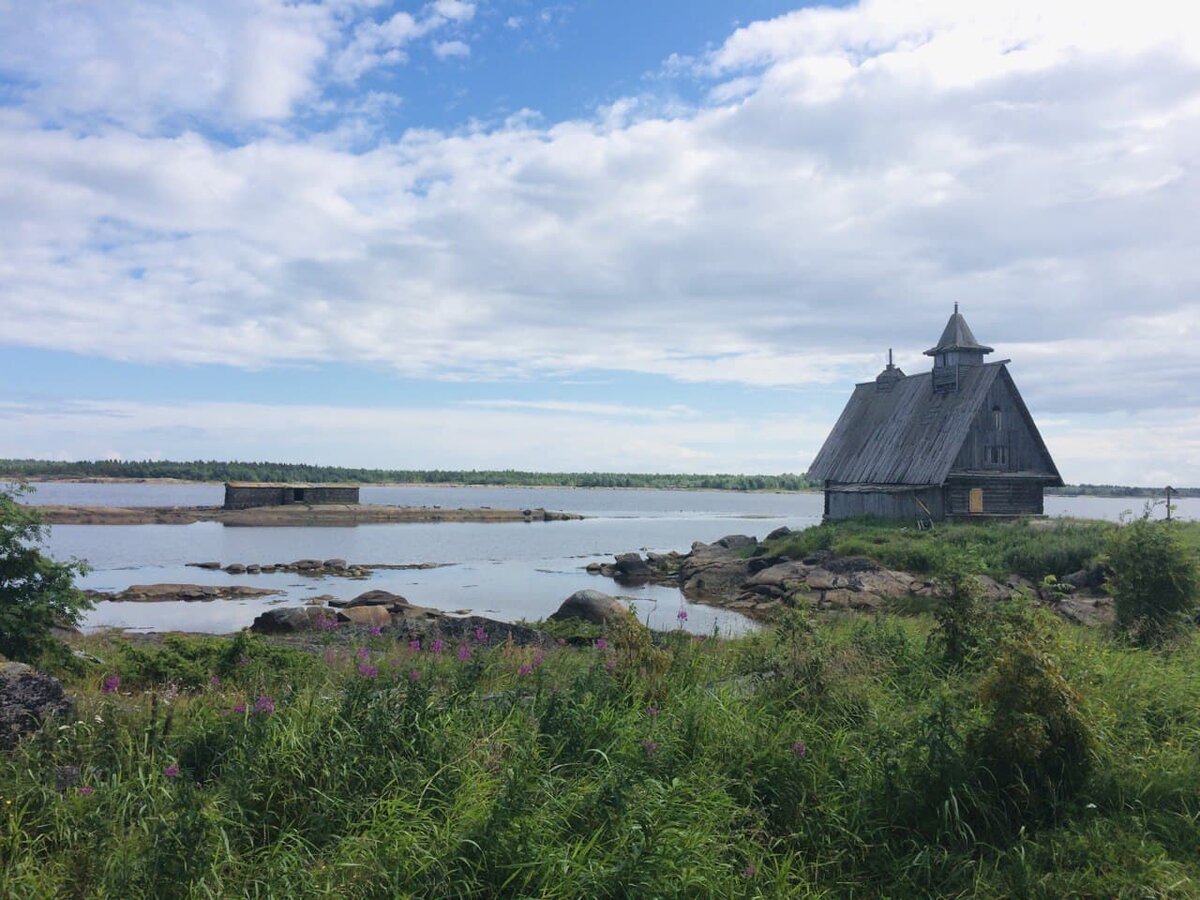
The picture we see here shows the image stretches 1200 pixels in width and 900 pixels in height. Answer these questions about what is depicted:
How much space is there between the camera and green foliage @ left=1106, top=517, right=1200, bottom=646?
11.3 m

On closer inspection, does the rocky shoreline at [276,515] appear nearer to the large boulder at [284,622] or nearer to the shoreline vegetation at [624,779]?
the large boulder at [284,622]

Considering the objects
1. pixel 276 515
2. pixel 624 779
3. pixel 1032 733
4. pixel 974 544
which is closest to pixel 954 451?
pixel 974 544

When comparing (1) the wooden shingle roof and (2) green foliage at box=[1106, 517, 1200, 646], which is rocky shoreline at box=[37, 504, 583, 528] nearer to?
(1) the wooden shingle roof

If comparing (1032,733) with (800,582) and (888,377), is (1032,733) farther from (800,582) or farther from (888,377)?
(888,377)

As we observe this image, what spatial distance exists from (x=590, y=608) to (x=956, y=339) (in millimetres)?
26229

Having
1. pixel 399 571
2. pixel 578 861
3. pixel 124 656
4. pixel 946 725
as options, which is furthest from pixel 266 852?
pixel 399 571

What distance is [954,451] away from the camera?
35.9m

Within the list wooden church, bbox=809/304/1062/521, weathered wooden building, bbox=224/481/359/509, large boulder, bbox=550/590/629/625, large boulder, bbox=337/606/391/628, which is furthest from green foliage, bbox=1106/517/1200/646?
weathered wooden building, bbox=224/481/359/509

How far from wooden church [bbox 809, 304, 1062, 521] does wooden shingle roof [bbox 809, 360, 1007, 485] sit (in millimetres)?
59

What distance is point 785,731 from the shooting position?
7512 mm

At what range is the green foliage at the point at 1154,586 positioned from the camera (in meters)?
11.3

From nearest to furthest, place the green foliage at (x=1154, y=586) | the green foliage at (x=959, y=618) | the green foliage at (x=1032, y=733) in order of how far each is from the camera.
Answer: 1. the green foliage at (x=1032, y=733)
2. the green foliage at (x=959, y=618)
3. the green foliage at (x=1154, y=586)

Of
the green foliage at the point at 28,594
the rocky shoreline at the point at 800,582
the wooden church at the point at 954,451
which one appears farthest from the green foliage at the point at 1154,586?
the wooden church at the point at 954,451

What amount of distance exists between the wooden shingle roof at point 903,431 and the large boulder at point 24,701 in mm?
33538
